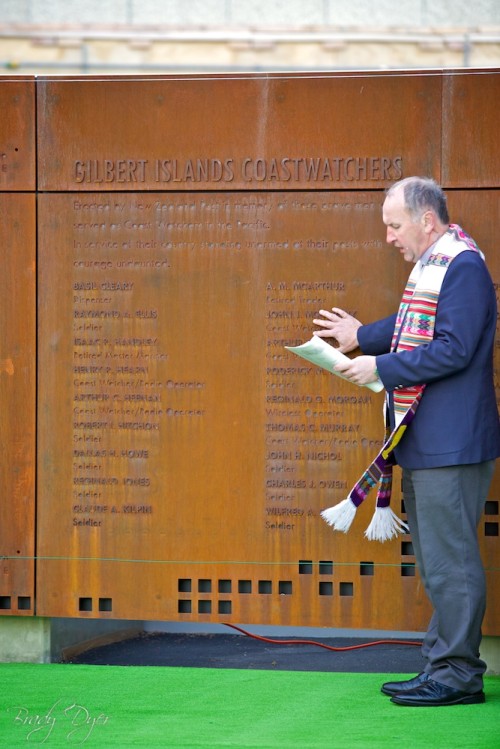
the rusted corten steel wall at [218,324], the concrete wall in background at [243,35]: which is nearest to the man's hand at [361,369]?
the rusted corten steel wall at [218,324]

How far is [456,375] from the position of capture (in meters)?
3.64

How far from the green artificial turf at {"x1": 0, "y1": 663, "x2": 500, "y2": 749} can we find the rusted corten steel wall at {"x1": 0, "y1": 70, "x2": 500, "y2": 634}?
29 cm

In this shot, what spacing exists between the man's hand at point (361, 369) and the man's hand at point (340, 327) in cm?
48

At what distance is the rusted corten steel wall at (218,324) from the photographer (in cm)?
438

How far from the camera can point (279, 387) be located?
4438 millimetres

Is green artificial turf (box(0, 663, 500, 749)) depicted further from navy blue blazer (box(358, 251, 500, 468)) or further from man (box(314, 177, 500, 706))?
navy blue blazer (box(358, 251, 500, 468))

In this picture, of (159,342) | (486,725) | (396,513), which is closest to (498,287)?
(396,513)

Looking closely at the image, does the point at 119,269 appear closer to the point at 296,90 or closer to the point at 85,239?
the point at 85,239

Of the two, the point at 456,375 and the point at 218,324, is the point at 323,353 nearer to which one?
the point at 456,375

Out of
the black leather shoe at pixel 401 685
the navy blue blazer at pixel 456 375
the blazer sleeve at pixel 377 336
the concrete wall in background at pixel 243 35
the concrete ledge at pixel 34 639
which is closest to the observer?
the navy blue blazer at pixel 456 375

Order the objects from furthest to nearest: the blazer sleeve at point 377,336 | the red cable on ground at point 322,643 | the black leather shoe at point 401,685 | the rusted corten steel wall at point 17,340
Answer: the red cable on ground at point 322,643
the rusted corten steel wall at point 17,340
the blazer sleeve at point 377,336
the black leather shoe at point 401,685

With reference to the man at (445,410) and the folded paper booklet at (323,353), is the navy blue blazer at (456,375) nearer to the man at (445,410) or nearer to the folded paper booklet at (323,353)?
the man at (445,410)

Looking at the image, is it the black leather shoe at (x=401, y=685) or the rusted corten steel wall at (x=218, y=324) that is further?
the rusted corten steel wall at (x=218, y=324)

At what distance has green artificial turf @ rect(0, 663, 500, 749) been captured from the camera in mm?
3406
